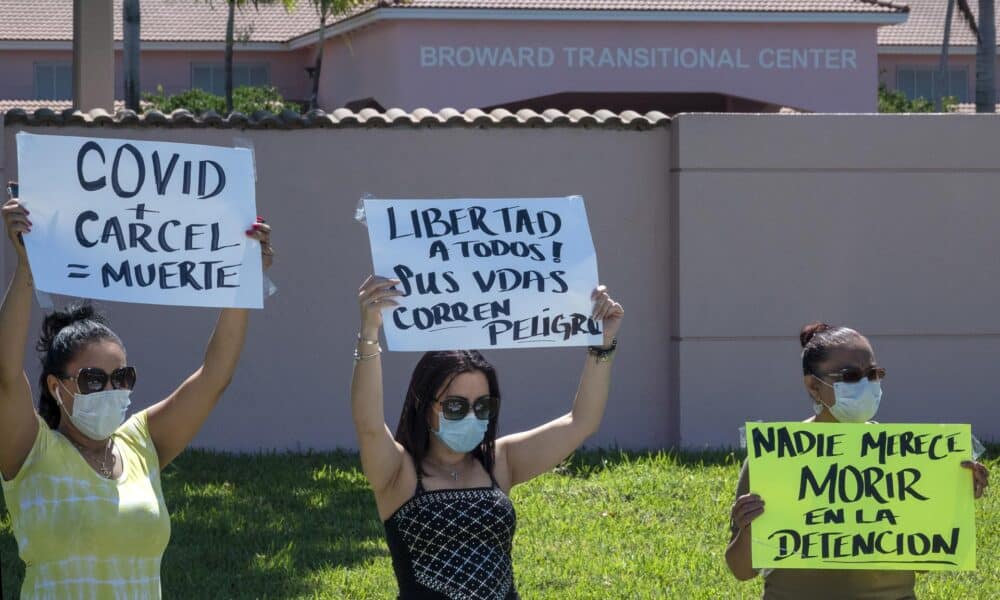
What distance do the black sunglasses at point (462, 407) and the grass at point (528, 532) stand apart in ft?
10.2

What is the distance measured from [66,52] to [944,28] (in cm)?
2141

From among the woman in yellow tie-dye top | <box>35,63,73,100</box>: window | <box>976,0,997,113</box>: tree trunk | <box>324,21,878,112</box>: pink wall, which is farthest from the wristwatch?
<box>35,63,73,100</box>: window

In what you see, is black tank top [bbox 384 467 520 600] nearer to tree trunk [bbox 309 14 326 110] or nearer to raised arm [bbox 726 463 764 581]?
raised arm [bbox 726 463 764 581]

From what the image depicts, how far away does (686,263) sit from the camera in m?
10.8

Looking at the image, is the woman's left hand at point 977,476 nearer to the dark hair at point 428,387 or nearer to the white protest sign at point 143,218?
the dark hair at point 428,387

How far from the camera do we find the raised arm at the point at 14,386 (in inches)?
151

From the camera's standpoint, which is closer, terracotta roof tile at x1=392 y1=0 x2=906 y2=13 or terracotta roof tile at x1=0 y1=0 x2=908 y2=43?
terracotta roof tile at x1=392 y1=0 x2=906 y2=13

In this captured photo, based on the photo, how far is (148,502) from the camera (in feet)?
13.0

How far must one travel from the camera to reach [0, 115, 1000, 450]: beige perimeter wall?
10.6 meters

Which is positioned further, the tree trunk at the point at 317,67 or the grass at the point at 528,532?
the tree trunk at the point at 317,67

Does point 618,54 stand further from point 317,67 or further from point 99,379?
point 99,379

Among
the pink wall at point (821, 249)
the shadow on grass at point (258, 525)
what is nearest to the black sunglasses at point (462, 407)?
the shadow on grass at point (258, 525)

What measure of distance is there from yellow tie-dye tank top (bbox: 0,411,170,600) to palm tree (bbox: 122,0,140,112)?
16460 mm

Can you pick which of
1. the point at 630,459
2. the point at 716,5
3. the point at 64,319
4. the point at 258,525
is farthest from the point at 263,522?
the point at 716,5
